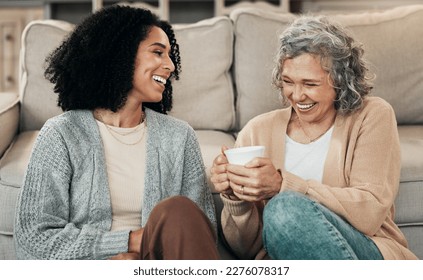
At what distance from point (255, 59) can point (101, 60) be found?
0.68 meters

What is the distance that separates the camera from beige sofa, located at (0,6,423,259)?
1887 mm

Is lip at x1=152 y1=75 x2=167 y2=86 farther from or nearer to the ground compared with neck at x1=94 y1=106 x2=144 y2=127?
farther from the ground

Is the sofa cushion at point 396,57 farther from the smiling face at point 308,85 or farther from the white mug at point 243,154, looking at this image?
the white mug at point 243,154

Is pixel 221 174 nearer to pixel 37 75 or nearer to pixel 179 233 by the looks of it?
pixel 179 233

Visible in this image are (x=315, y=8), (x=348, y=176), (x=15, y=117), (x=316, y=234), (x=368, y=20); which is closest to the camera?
(x=316, y=234)

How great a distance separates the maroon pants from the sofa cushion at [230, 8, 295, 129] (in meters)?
0.78

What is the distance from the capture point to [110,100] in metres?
1.34

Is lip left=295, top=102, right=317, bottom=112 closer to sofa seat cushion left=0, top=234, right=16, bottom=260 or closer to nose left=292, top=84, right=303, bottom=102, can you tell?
nose left=292, top=84, right=303, bottom=102

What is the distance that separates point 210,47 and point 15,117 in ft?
1.88

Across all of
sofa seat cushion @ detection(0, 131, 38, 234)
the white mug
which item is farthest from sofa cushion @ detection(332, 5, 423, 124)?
sofa seat cushion @ detection(0, 131, 38, 234)

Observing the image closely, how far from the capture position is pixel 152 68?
4.41 ft
